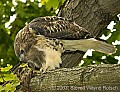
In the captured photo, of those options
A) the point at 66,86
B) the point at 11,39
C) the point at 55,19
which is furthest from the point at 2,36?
the point at 66,86

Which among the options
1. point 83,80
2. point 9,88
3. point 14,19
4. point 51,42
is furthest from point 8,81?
point 14,19

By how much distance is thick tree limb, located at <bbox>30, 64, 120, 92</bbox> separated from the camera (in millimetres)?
1835

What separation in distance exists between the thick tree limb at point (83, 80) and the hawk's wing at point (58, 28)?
1.28 m

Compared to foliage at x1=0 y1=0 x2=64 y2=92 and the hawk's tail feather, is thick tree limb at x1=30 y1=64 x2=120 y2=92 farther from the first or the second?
foliage at x1=0 y1=0 x2=64 y2=92

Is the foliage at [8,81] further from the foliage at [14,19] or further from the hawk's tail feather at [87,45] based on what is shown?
the foliage at [14,19]

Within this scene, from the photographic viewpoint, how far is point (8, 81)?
7.88 ft

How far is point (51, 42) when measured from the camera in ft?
11.5

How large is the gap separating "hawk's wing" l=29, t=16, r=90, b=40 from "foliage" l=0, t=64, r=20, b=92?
106 cm

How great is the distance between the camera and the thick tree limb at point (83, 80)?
6.02ft

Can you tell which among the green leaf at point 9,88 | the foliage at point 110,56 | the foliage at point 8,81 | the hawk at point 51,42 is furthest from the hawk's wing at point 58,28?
the green leaf at point 9,88

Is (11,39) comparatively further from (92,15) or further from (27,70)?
(27,70)

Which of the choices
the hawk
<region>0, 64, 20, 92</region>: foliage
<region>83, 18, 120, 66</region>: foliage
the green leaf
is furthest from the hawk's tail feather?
the green leaf

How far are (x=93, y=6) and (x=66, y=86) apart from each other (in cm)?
158

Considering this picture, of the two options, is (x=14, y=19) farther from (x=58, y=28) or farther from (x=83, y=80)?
(x=83, y=80)
